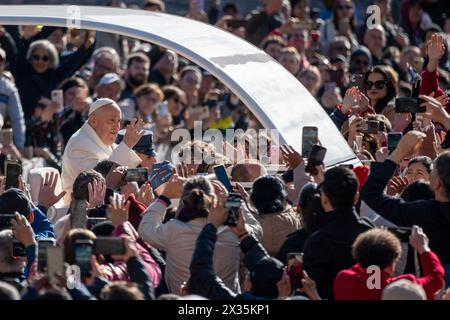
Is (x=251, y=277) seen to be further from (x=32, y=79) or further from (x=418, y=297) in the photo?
(x=32, y=79)

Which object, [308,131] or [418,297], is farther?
[308,131]

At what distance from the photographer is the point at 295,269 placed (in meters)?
8.28

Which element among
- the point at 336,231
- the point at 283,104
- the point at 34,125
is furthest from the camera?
the point at 34,125

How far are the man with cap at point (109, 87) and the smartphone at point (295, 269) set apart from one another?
21.7ft

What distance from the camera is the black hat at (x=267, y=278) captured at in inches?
318

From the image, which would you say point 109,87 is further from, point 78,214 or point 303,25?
point 78,214

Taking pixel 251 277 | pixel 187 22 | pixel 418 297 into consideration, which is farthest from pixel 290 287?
pixel 187 22

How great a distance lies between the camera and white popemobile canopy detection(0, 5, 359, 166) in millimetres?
10594

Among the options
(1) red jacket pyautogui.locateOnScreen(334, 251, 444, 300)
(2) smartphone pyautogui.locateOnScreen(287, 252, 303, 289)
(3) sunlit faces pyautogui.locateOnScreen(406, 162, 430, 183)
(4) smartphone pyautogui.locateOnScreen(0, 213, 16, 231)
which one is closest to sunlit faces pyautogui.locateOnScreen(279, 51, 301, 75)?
(3) sunlit faces pyautogui.locateOnScreen(406, 162, 430, 183)

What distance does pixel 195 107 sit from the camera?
632 inches

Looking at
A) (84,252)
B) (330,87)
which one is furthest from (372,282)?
(330,87)

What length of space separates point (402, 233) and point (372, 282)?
39cm

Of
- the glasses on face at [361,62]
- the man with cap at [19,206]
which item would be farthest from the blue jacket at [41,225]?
the glasses on face at [361,62]

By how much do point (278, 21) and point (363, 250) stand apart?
10.1 m
